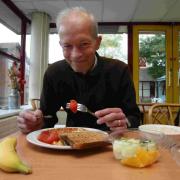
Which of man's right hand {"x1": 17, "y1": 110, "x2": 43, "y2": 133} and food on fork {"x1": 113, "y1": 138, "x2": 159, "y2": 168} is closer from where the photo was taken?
food on fork {"x1": 113, "y1": 138, "x2": 159, "y2": 168}

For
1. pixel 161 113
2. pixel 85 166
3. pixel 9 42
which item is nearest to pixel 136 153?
pixel 85 166

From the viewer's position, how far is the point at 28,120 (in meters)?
1.05

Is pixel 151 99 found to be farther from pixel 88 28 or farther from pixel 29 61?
pixel 88 28

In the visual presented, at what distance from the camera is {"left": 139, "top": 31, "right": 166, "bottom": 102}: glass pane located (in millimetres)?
4793

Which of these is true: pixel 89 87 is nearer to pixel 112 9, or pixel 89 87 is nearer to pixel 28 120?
pixel 28 120

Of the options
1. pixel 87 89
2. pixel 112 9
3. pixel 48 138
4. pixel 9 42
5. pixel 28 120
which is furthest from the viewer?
pixel 112 9

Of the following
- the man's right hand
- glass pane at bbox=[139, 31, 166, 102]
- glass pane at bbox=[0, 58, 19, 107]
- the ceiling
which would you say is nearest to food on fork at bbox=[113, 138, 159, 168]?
the man's right hand

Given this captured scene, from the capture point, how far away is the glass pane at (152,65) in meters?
4.79

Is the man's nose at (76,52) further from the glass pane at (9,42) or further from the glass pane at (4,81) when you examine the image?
the glass pane at (9,42)

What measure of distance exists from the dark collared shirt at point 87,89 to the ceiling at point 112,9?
2681 mm

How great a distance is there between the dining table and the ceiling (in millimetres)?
3471

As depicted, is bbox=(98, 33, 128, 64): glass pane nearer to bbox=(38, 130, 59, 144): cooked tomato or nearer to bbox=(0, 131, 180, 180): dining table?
bbox=(38, 130, 59, 144): cooked tomato

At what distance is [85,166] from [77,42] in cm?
66

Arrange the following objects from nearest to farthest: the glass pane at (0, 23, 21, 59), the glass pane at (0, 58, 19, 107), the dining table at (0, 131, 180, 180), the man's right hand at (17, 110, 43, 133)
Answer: the dining table at (0, 131, 180, 180) → the man's right hand at (17, 110, 43, 133) → the glass pane at (0, 58, 19, 107) → the glass pane at (0, 23, 21, 59)
